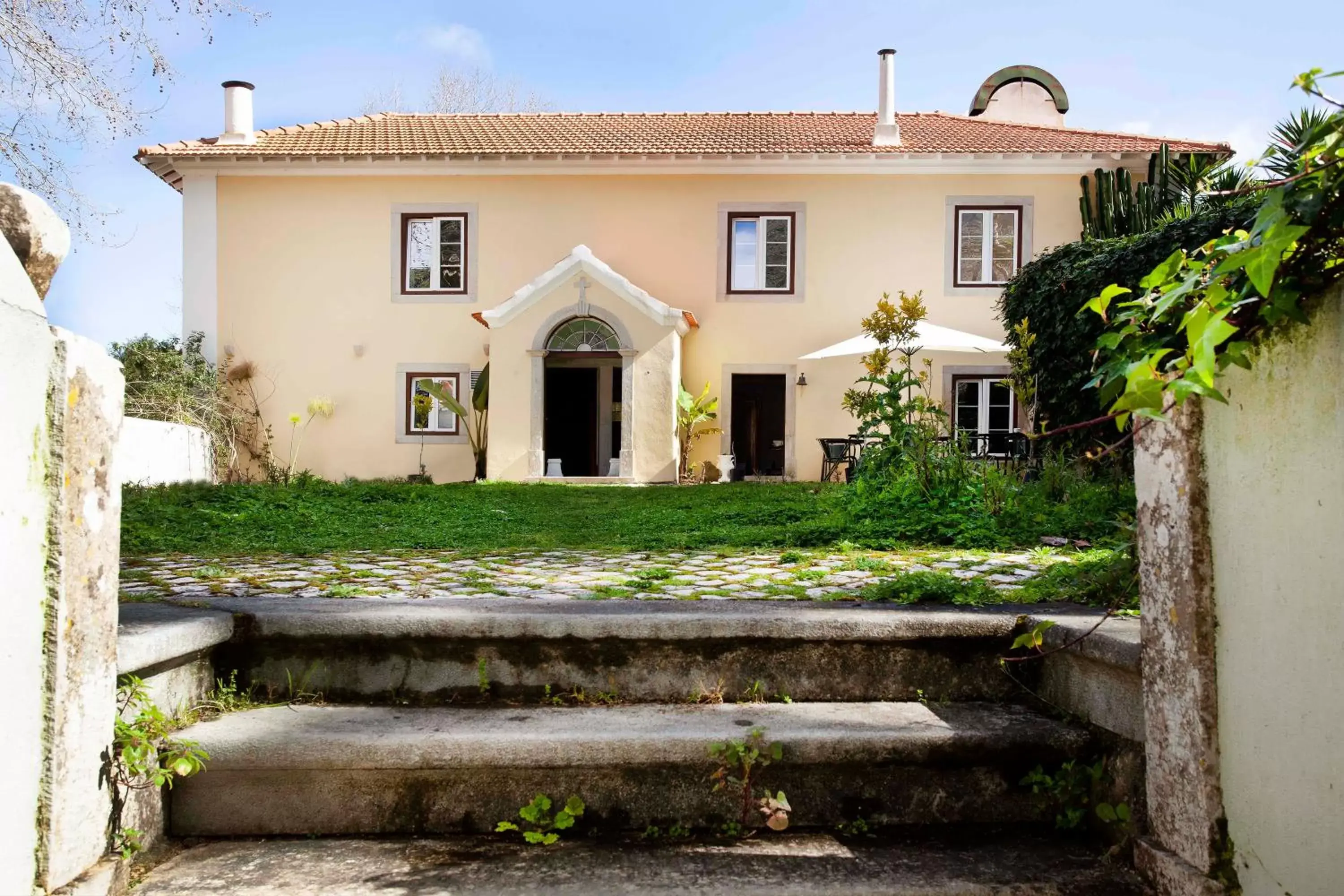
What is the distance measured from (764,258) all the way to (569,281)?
3.70 metres

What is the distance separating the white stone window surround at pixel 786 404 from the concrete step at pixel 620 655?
14.2 m

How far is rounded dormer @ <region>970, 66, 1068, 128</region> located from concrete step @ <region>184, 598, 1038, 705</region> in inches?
812

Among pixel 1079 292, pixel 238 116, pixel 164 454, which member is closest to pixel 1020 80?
pixel 1079 292

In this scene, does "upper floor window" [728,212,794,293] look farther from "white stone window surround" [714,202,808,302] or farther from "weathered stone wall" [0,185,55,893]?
"weathered stone wall" [0,185,55,893]

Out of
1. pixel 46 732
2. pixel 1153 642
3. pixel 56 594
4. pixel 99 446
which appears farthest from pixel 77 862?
pixel 1153 642

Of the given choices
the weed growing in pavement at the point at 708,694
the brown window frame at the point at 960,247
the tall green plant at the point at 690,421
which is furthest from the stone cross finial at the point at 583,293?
the weed growing in pavement at the point at 708,694

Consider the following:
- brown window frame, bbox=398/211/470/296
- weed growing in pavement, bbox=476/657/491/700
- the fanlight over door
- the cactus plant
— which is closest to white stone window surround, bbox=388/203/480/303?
brown window frame, bbox=398/211/470/296

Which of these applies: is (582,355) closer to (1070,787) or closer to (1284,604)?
(1070,787)

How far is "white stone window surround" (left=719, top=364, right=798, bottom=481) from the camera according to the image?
17.6 meters

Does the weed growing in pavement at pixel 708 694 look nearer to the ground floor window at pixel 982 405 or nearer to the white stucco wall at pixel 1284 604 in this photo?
the white stucco wall at pixel 1284 604

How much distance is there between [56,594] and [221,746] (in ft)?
2.46

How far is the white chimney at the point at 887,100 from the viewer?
17859 mm

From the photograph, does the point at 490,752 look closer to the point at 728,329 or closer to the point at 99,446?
the point at 99,446

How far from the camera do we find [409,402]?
17953 mm
